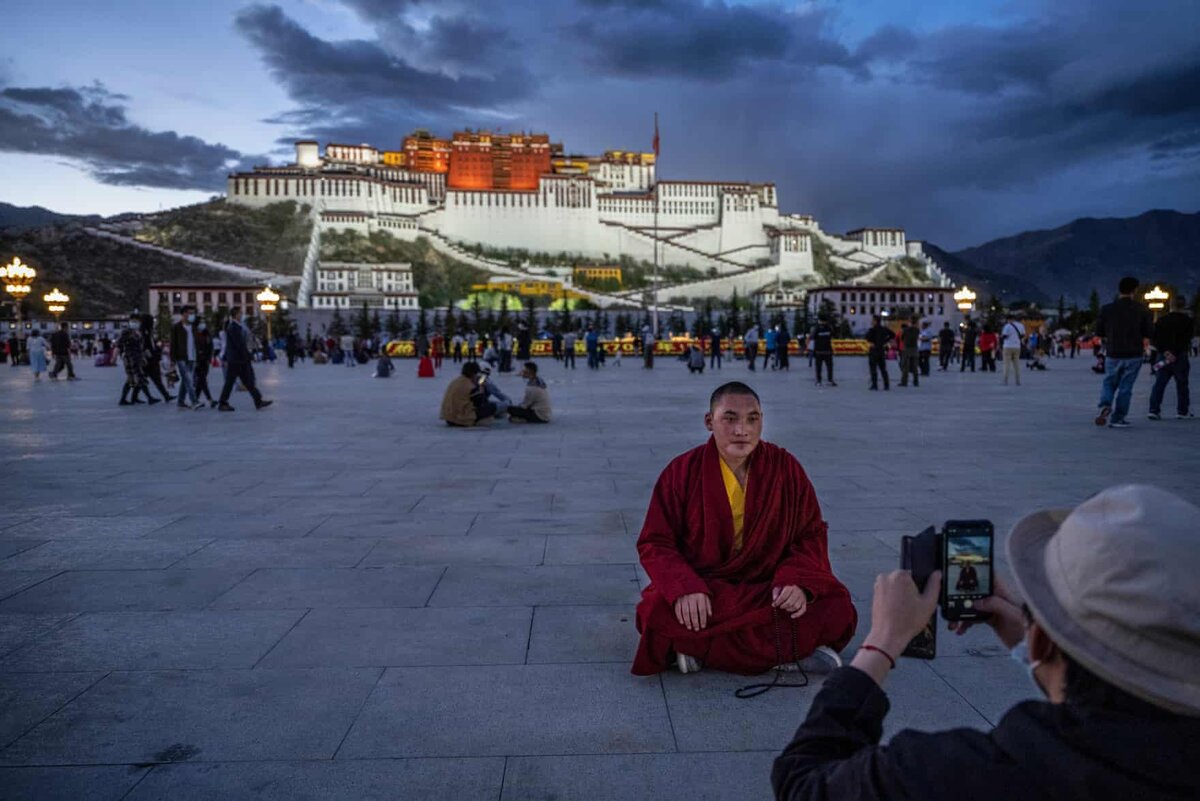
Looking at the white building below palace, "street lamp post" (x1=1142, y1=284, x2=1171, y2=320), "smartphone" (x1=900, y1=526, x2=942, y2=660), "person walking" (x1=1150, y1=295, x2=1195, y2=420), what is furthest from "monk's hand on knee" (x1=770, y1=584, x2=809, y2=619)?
the white building below palace

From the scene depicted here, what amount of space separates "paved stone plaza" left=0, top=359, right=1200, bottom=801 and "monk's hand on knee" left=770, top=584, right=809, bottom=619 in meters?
0.29

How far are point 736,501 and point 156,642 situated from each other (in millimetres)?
2230

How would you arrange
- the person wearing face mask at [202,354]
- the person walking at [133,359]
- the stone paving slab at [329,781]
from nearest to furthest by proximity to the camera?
the stone paving slab at [329,781], the person wearing face mask at [202,354], the person walking at [133,359]

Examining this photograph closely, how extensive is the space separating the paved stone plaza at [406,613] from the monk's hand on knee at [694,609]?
0.23 meters

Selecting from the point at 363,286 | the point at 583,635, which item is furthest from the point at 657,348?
the point at 363,286

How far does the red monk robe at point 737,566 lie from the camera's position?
10.3 feet

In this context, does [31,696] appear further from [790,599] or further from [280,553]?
[790,599]

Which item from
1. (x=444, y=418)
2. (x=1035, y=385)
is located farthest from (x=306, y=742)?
(x=1035, y=385)

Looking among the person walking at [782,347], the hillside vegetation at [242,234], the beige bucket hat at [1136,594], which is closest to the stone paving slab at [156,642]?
the beige bucket hat at [1136,594]

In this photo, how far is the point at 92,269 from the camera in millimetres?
95438

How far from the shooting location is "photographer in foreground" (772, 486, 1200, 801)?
113 centimetres

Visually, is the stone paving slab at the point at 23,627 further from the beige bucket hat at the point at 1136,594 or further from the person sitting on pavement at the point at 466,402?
the person sitting on pavement at the point at 466,402

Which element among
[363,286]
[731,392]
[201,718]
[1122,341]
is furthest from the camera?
[363,286]

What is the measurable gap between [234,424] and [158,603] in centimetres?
841
